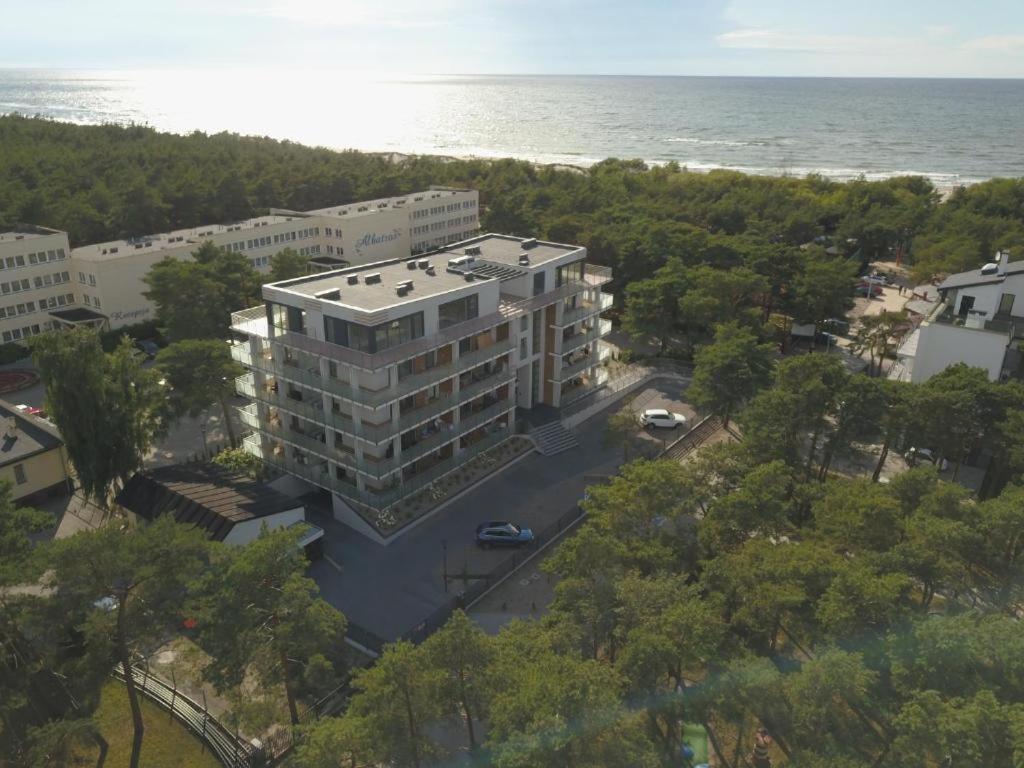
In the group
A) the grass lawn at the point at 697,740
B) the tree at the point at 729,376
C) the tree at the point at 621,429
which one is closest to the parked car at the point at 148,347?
the tree at the point at 621,429

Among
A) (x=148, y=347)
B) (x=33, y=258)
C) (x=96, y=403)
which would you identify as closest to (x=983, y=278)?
(x=96, y=403)

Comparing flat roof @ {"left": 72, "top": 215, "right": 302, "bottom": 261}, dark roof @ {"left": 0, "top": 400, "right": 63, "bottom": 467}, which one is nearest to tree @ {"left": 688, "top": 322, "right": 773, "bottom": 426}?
dark roof @ {"left": 0, "top": 400, "right": 63, "bottom": 467}

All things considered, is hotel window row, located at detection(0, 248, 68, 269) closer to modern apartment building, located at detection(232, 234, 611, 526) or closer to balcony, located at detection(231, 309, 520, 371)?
balcony, located at detection(231, 309, 520, 371)

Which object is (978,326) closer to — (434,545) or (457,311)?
(457,311)

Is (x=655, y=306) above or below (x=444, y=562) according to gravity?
above

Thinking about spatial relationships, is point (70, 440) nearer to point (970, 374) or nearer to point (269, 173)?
point (970, 374)
